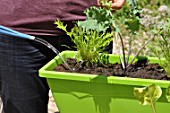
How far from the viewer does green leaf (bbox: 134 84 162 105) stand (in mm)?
1162

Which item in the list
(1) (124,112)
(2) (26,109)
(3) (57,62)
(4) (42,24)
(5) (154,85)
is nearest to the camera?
(5) (154,85)

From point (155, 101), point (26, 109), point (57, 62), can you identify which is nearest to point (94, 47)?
point (57, 62)

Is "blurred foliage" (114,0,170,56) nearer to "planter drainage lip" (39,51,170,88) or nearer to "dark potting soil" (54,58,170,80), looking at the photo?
"dark potting soil" (54,58,170,80)

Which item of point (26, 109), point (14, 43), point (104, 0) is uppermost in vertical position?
point (104, 0)

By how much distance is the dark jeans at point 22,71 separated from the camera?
1.70 metres

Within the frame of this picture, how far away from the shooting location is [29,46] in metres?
1.70

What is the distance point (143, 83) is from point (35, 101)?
656 mm

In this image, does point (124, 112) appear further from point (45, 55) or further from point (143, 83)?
point (45, 55)

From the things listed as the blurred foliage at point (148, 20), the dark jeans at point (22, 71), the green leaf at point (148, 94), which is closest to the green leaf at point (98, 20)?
the green leaf at point (148, 94)

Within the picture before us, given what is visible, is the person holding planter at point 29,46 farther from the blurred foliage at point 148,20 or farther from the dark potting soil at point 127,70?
the blurred foliage at point 148,20

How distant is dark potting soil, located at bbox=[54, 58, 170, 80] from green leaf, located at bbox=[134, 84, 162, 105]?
0.42 feet

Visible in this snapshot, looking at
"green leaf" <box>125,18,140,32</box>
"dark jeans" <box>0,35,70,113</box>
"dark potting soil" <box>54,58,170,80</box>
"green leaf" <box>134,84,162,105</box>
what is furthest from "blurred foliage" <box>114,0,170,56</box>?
"green leaf" <box>134,84,162,105</box>

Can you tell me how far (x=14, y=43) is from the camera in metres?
1.69

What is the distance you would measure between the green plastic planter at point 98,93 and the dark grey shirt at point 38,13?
0.36 m
